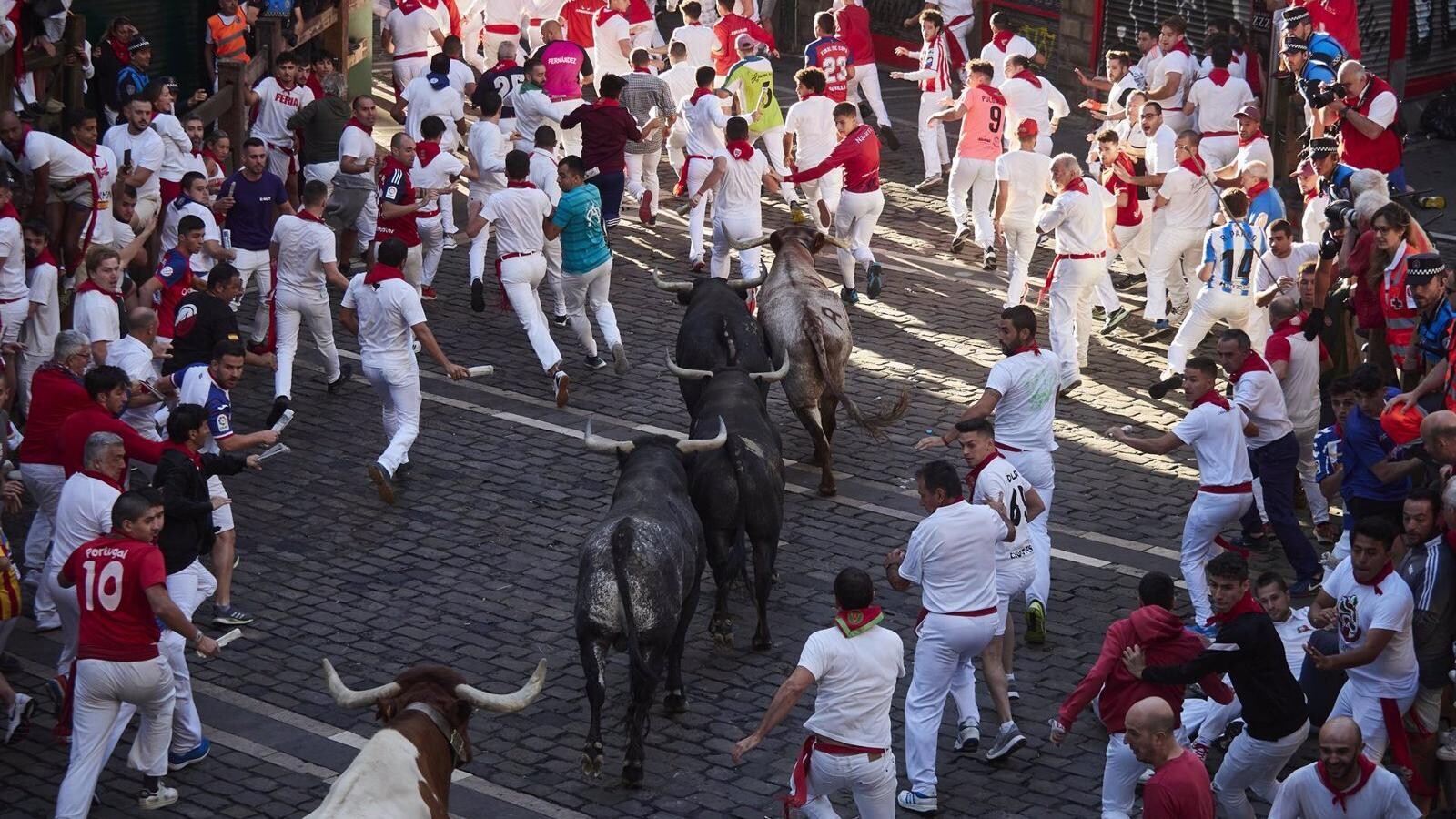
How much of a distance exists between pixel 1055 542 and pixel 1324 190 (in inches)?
207

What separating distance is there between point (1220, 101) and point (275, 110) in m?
10.8

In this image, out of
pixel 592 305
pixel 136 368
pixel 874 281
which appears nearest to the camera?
pixel 136 368

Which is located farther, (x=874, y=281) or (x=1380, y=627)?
(x=874, y=281)

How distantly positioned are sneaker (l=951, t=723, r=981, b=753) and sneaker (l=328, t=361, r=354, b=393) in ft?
26.0

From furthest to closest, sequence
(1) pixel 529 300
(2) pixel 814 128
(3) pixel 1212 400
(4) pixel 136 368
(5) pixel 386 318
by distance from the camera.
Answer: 1. (2) pixel 814 128
2. (1) pixel 529 300
3. (5) pixel 386 318
4. (4) pixel 136 368
5. (3) pixel 1212 400

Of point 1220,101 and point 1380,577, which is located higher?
point 1220,101

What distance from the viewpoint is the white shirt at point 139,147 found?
16891mm

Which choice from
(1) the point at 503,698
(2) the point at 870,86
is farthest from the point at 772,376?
(2) the point at 870,86

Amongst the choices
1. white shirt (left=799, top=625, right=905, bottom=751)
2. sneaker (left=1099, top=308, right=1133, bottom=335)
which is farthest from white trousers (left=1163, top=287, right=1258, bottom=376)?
white shirt (left=799, top=625, right=905, bottom=751)

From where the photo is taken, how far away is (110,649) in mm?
9914

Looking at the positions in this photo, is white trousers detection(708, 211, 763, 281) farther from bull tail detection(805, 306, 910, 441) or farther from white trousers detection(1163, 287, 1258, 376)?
white trousers detection(1163, 287, 1258, 376)

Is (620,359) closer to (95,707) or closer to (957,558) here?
(957,558)

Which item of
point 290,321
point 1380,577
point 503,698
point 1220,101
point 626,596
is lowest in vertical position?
point 290,321

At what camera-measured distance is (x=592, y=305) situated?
17.4 m
